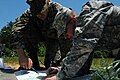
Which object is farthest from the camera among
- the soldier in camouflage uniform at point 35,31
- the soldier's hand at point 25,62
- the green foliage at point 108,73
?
the soldier in camouflage uniform at point 35,31

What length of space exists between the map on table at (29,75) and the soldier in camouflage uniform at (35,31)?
13.5 inches

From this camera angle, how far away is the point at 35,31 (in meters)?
6.47

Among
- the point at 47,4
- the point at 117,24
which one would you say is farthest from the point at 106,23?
the point at 47,4

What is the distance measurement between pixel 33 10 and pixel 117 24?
237cm

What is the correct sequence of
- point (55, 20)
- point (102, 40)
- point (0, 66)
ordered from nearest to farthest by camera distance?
point (102, 40) → point (55, 20) → point (0, 66)

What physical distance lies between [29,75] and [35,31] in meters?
1.24

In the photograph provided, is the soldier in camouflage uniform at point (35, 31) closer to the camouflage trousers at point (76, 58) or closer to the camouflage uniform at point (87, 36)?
the camouflage uniform at point (87, 36)

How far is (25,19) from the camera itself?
6.49 meters

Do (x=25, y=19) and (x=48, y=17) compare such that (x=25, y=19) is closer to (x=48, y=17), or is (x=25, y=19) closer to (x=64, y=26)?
(x=48, y=17)

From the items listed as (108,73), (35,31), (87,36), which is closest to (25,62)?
(35,31)

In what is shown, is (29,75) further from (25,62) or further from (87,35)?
(87,35)

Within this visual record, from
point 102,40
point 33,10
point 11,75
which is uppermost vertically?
point 33,10

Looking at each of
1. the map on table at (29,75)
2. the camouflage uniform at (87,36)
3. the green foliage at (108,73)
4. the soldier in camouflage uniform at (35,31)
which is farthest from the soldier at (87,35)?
the soldier in camouflage uniform at (35,31)

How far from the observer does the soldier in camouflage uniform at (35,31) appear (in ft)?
20.1
